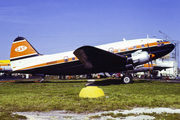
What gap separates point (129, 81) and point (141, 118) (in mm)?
16221

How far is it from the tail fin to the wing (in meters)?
8.90

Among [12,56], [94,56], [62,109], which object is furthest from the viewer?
[12,56]

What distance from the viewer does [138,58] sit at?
2173cm

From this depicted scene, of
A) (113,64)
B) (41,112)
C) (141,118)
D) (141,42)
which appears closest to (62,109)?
(41,112)

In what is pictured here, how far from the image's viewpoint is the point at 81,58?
21.7m

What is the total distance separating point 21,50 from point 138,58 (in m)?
16.8

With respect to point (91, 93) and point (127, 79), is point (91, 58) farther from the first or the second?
point (91, 93)

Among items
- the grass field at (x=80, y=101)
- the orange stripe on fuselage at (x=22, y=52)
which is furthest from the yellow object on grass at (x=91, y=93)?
the orange stripe on fuselage at (x=22, y=52)

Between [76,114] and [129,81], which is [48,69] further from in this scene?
[76,114]

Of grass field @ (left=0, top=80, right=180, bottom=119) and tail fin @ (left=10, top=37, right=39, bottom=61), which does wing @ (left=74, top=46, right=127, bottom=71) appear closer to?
grass field @ (left=0, top=80, right=180, bottom=119)

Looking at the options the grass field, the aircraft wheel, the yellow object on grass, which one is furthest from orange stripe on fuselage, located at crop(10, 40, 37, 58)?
the yellow object on grass

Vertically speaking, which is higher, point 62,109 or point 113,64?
point 113,64

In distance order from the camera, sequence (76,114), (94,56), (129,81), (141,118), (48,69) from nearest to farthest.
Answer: (141,118) < (76,114) < (94,56) < (129,81) < (48,69)

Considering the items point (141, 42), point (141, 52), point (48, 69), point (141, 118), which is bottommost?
point (141, 118)
